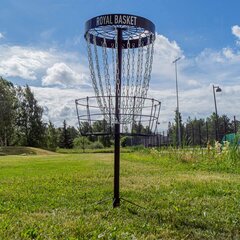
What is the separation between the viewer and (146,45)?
5934 mm

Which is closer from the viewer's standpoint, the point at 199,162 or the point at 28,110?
the point at 199,162

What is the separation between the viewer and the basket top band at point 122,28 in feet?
17.6

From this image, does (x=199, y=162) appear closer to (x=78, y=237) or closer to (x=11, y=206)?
(x=11, y=206)

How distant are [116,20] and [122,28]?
1.26ft

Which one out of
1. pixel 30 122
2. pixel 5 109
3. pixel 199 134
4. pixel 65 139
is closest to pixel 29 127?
pixel 30 122

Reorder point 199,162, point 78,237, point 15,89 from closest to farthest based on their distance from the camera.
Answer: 1. point 78,237
2. point 199,162
3. point 15,89

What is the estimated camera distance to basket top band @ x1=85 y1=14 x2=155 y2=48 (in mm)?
5355

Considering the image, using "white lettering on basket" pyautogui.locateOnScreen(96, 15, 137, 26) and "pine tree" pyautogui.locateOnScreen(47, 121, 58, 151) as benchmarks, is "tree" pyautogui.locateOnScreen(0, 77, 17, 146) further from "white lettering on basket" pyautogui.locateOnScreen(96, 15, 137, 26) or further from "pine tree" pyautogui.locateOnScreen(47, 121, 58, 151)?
"white lettering on basket" pyautogui.locateOnScreen(96, 15, 137, 26)

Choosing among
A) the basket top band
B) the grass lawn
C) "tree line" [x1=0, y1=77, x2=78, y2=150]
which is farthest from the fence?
"tree line" [x1=0, y1=77, x2=78, y2=150]

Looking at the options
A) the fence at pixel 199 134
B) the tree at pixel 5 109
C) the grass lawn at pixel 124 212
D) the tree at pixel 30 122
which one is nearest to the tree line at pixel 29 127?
the tree at pixel 30 122

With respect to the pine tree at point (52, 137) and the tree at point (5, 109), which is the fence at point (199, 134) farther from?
the pine tree at point (52, 137)

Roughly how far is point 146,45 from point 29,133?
61.3 meters

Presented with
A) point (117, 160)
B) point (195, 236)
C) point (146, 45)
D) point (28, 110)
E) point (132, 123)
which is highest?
point (28, 110)

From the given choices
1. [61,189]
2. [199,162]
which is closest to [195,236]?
[61,189]
